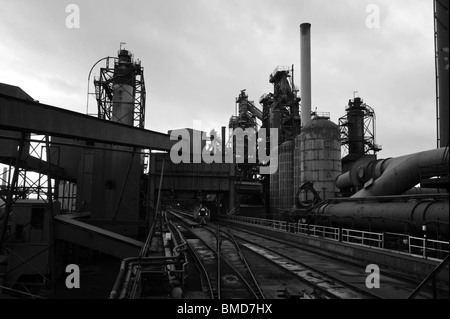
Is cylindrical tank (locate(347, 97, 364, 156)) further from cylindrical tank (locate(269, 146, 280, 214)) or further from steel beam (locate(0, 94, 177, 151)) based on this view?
steel beam (locate(0, 94, 177, 151))

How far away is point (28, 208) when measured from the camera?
2344 cm

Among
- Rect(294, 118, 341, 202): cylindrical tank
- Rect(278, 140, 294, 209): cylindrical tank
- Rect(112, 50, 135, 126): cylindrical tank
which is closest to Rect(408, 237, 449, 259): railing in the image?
Rect(294, 118, 341, 202): cylindrical tank

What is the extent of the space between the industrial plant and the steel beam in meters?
0.05

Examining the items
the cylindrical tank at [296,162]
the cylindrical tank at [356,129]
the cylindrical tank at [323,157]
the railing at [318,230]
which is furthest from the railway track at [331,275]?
the cylindrical tank at [356,129]

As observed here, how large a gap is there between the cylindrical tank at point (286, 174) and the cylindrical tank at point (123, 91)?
27715 millimetres

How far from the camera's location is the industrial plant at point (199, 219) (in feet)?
41.3

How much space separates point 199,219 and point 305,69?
96.6ft

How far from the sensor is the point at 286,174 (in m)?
57.4

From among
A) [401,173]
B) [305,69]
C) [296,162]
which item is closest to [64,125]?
[401,173]

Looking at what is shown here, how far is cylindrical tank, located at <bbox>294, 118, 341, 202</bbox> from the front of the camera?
134ft

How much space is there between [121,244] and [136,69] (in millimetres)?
22534

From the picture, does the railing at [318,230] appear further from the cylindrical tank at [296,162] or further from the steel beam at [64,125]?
the cylindrical tank at [296,162]
